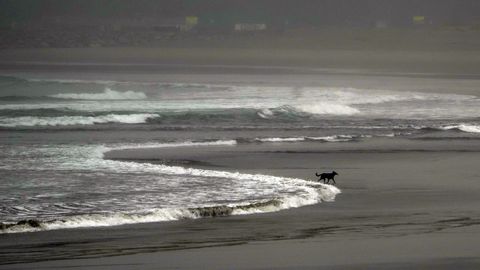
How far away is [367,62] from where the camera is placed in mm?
84125

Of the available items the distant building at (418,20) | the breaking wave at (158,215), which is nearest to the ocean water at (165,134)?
the breaking wave at (158,215)

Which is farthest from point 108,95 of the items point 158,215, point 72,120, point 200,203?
point 158,215

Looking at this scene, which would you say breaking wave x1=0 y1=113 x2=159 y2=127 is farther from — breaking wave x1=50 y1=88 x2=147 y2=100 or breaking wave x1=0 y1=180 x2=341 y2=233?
breaking wave x1=0 y1=180 x2=341 y2=233

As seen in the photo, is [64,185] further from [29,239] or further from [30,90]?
[30,90]

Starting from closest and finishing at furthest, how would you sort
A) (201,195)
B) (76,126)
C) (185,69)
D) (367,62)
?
(201,195) < (76,126) < (185,69) < (367,62)

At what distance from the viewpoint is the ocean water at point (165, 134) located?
14352mm

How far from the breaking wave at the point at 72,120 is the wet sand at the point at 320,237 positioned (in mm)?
10494

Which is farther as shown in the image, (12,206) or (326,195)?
(326,195)

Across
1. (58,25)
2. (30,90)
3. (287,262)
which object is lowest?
(287,262)

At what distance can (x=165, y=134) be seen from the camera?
83.8 ft

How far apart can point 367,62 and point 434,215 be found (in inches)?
2781

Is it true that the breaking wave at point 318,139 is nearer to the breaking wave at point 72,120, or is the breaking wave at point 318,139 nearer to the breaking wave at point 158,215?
the breaking wave at point 72,120

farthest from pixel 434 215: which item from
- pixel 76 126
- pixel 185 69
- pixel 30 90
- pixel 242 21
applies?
pixel 242 21

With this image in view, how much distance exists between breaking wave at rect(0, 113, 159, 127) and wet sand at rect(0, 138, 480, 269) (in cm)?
1049
